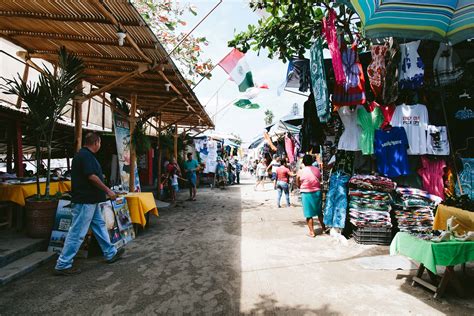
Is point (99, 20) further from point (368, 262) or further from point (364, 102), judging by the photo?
point (368, 262)

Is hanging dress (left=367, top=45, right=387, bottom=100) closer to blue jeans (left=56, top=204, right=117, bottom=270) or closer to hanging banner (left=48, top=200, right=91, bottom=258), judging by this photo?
blue jeans (left=56, top=204, right=117, bottom=270)

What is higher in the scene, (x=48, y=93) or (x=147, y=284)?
(x=48, y=93)

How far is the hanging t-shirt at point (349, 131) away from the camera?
6.05 metres

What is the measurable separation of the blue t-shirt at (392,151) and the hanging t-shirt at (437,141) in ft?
1.31

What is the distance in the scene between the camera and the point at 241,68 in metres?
9.34

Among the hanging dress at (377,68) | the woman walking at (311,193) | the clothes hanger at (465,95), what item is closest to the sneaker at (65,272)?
the woman walking at (311,193)

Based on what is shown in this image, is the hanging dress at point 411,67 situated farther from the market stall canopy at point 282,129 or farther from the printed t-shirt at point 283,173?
the market stall canopy at point 282,129

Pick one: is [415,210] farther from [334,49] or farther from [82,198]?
[82,198]

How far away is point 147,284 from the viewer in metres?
3.77

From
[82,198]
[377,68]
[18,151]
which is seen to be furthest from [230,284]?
[18,151]

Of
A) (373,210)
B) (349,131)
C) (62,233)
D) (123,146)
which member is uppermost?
(349,131)

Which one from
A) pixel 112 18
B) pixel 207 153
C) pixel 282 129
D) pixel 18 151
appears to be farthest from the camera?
pixel 207 153

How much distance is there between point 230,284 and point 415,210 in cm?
404

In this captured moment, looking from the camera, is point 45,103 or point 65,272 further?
point 45,103
